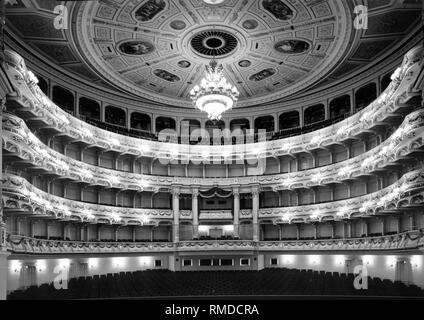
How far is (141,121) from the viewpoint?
39.9 meters

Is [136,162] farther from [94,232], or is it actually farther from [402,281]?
[402,281]

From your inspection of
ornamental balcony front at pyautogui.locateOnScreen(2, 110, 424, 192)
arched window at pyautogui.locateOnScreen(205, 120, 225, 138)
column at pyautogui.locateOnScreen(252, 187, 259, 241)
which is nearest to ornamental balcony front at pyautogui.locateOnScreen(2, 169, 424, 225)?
column at pyautogui.locateOnScreen(252, 187, 259, 241)

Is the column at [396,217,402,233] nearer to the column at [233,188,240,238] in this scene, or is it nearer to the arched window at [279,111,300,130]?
the column at [233,188,240,238]

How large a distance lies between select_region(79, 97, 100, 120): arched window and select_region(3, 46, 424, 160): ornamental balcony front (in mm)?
2858

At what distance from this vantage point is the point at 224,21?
82.0 feet

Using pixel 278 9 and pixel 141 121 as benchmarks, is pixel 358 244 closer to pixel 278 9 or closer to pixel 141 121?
pixel 278 9

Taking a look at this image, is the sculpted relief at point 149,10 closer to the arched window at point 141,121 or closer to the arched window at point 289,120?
the arched window at point 141,121

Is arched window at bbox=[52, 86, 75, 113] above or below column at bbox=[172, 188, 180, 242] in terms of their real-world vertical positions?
above

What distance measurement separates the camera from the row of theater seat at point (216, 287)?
21.9 m

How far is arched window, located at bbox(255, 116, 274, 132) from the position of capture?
133 feet

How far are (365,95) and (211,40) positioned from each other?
44.9 feet

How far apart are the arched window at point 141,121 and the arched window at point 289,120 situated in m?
12.4
